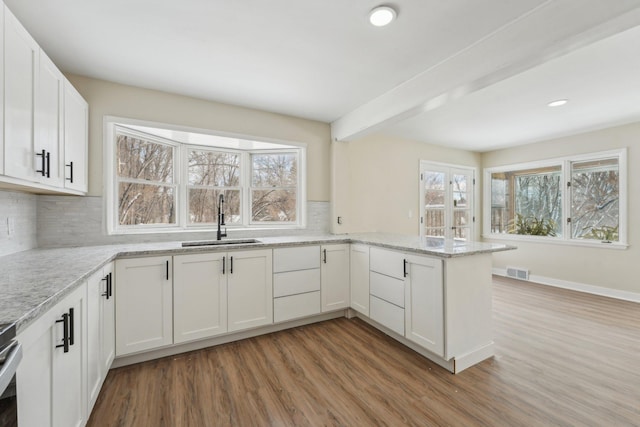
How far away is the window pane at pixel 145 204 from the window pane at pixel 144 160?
111 millimetres

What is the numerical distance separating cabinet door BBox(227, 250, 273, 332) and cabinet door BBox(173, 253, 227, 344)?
7 cm

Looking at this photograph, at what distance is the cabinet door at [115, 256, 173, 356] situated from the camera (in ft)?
6.84

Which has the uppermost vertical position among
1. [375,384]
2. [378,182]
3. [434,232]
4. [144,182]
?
[378,182]

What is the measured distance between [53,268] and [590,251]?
615 centimetres

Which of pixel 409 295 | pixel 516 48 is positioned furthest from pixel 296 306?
pixel 516 48

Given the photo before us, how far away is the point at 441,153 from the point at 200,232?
4.30 meters

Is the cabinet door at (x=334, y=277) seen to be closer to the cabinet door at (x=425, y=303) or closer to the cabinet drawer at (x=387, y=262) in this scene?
the cabinet drawer at (x=387, y=262)

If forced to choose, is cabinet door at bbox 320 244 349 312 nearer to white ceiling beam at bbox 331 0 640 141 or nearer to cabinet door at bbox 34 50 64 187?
white ceiling beam at bbox 331 0 640 141

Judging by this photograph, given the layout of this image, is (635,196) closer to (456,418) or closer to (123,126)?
(456,418)

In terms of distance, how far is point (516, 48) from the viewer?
175 cm

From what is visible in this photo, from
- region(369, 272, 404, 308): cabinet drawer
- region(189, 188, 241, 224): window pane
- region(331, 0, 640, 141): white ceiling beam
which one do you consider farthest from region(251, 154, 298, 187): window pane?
region(369, 272, 404, 308): cabinet drawer

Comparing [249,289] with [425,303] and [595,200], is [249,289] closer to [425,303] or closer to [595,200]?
[425,303]

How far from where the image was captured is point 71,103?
A: 2072 mm

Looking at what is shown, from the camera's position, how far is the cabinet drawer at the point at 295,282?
9.01ft
